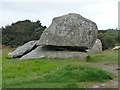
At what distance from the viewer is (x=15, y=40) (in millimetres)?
33594

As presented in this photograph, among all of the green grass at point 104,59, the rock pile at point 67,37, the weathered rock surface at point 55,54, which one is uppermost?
the rock pile at point 67,37

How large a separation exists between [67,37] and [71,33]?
334mm

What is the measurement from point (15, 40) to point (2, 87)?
75.8 ft

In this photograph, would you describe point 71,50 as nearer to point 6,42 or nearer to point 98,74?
point 98,74

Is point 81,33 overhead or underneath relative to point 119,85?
overhead

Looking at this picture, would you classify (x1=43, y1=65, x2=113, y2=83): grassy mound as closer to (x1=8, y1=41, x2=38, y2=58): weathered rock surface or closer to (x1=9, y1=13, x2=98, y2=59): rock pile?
(x1=9, y1=13, x2=98, y2=59): rock pile

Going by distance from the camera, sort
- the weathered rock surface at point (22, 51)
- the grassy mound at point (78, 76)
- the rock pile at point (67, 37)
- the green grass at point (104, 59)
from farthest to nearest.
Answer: the weathered rock surface at point (22, 51) → the rock pile at point (67, 37) → the green grass at point (104, 59) → the grassy mound at point (78, 76)

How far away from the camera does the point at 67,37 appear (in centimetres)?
2133

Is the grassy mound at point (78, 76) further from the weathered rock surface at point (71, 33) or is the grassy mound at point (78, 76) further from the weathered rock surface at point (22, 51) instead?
the weathered rock surface at point (22, 51)

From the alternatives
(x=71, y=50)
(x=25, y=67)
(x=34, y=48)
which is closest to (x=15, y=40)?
(x=34, y=48)

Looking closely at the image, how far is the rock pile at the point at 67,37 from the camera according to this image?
Answer: 21.2 m

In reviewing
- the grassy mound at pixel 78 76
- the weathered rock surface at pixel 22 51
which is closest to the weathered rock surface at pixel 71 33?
the weathered rock surface at pixel 22 51

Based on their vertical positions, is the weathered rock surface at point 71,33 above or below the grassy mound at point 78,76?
above

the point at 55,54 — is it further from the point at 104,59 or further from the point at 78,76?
the point at 78,76
